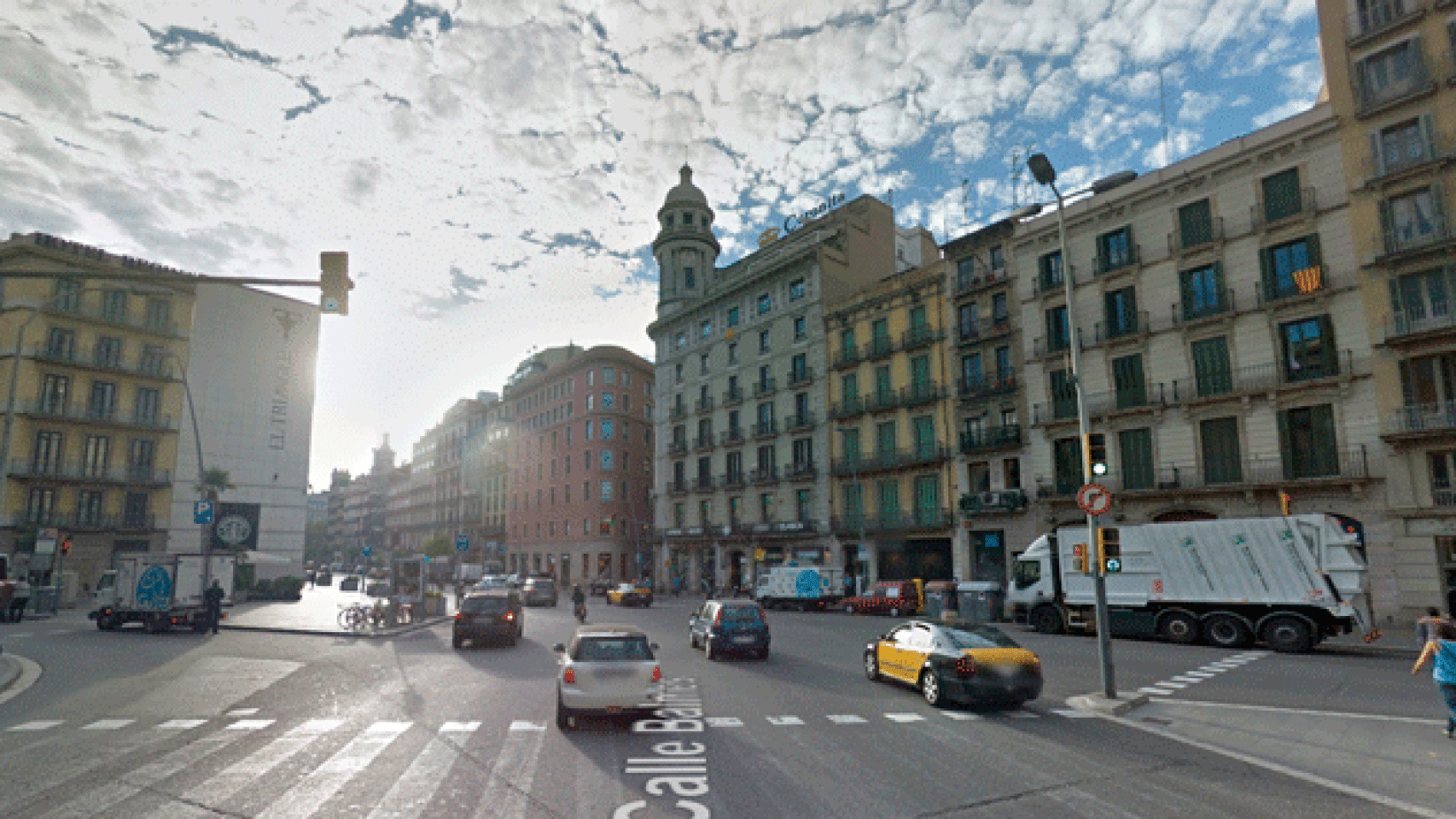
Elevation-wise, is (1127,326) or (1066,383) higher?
(1127,326)

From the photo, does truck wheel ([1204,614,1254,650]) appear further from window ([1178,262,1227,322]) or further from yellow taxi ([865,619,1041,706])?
window ([1178,262,1227,322])

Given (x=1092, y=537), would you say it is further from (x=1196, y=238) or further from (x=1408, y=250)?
(x=1196, y=238)

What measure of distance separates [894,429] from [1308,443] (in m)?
19.4

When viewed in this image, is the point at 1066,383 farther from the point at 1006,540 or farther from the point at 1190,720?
the point at 1190,720

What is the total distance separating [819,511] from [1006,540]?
501 inches

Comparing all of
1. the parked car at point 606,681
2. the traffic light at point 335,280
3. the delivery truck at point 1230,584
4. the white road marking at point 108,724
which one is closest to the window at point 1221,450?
the delivery truck at point 1230,584

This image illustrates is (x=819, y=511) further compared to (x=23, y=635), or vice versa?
(x=819, y=511)

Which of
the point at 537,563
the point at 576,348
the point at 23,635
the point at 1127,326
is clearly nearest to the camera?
the point at 23,635

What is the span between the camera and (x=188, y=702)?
12664 mm

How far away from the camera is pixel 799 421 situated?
48344 mm

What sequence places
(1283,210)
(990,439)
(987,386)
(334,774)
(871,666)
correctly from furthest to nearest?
(987,386) → (990,439) → (1283,210) → (871,666) → (334,774)

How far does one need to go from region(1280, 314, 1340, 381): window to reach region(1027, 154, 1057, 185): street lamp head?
67.6ft

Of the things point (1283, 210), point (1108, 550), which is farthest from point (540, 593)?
point (1283, 210)

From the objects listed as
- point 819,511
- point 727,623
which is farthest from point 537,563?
point 727,623
